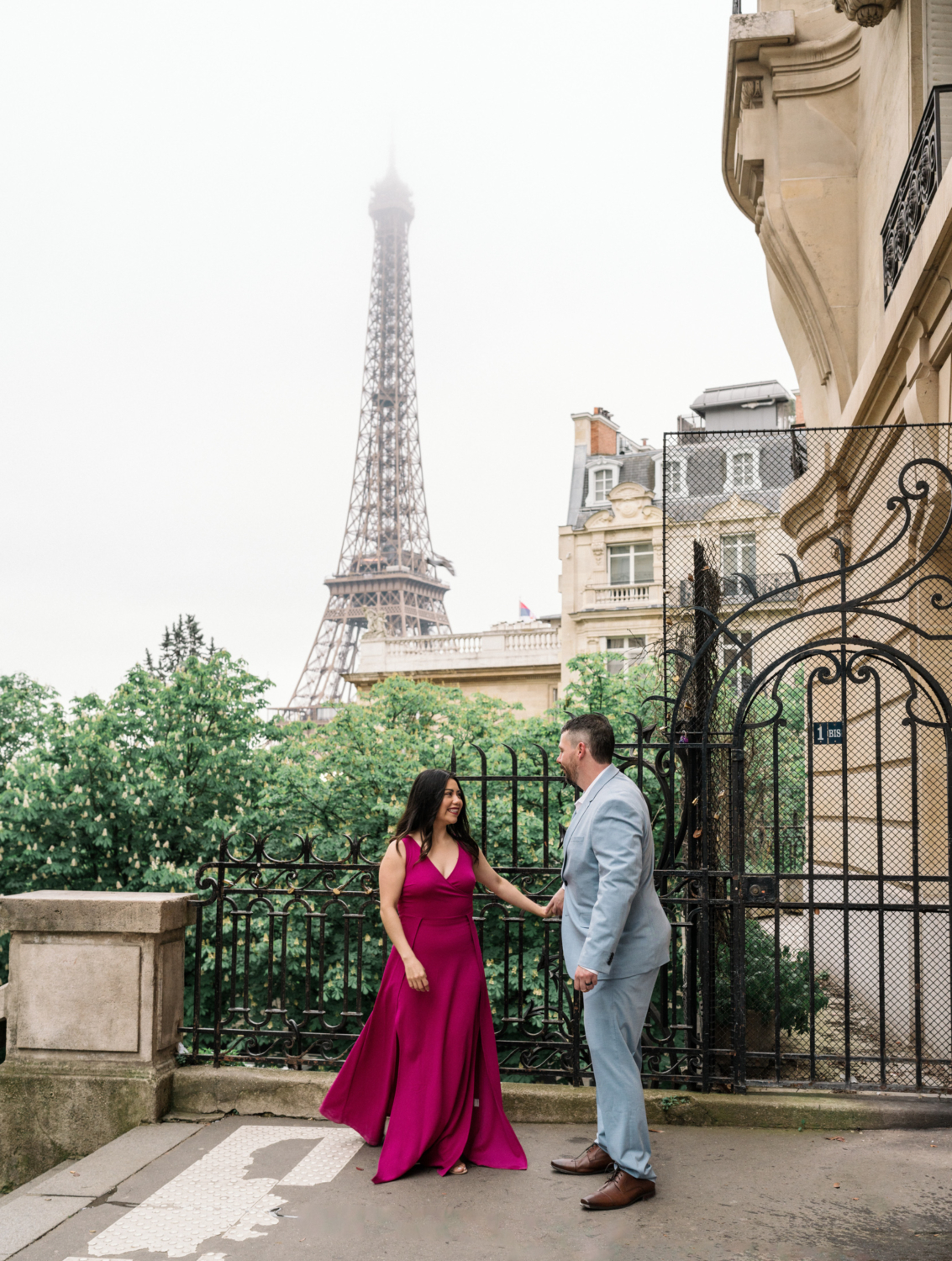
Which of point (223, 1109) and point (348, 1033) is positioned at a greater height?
point (348, 1033)

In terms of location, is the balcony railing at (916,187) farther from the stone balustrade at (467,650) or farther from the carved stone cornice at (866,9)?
the stone balustrade at (467,650)

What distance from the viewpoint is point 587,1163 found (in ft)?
14.9

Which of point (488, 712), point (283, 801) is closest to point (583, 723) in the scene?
point (283, 801)

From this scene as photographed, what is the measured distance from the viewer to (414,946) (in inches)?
183

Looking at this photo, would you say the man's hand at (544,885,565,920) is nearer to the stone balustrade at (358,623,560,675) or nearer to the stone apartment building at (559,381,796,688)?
the stone apartment building at (559,381,796,688)

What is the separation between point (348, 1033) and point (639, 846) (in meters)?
2.25

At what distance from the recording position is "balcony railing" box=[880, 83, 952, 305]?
6.26 meters

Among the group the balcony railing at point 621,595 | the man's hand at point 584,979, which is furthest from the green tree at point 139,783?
the balcony railing at point 621,595

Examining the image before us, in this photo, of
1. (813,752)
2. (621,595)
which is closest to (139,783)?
(813,752)

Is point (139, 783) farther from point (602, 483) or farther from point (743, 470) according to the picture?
point (602, 483)

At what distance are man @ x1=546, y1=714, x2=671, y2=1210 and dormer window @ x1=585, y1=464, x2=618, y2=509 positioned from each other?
1428 inches

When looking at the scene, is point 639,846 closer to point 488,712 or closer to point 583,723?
point 583,723

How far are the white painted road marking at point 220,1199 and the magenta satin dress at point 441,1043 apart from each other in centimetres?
40

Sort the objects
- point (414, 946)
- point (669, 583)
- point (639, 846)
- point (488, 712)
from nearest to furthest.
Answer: point (639, 846) < point (414, 946) < point (669, 583) < point (488, 712)
